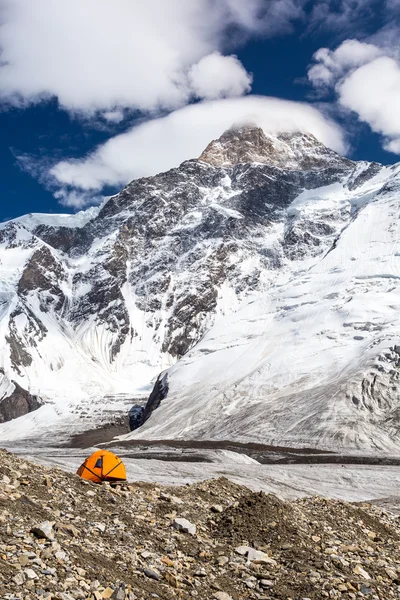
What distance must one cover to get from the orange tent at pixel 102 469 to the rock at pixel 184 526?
16.8ft

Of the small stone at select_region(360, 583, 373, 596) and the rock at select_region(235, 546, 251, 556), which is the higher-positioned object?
the rock at select_region(235, 546, 251, 556)

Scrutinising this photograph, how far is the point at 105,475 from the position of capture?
21.2 meters

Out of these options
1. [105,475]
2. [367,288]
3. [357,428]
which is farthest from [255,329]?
[105,475]

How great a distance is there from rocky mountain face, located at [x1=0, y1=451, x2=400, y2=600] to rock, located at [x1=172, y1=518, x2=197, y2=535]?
0.11 feet

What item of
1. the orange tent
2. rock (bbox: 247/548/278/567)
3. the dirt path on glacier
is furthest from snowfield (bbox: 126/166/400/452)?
rock (bbox: 247/548/278/567)

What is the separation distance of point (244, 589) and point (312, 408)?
321ft

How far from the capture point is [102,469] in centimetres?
2117

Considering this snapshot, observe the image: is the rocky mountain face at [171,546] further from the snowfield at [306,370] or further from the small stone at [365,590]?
the snowfield at [306,370]

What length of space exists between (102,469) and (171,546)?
6690 mm

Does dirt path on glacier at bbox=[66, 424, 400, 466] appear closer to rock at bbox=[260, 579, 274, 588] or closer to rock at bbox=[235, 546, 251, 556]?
rock at bbox=[235, 546, 251, 556]

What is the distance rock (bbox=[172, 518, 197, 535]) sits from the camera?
16.3m

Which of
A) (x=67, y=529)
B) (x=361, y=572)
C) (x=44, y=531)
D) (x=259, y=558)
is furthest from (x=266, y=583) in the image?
(x=44, y=531)

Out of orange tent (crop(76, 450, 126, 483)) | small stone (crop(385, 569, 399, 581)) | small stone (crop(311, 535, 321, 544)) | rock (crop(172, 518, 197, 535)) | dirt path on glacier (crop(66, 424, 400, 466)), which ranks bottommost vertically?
dirt path on glacier (crop(66, 424, 400, 466))

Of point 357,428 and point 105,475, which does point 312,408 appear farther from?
point 105,475
